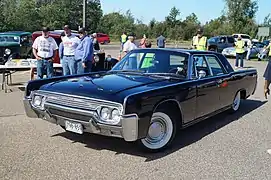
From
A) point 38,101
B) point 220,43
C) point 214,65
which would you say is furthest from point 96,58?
point 220,43

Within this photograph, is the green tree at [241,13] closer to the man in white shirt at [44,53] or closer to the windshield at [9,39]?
the windshield at [9,39]

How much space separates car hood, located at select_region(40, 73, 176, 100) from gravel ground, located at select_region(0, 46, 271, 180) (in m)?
0.85

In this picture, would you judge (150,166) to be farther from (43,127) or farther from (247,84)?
(247,84)

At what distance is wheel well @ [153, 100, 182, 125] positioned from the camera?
5066mm

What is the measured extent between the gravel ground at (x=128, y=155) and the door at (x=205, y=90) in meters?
0.44

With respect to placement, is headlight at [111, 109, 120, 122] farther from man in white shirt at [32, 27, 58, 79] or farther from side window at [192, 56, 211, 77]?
man in white shirt at [32, 27, 58, 79]

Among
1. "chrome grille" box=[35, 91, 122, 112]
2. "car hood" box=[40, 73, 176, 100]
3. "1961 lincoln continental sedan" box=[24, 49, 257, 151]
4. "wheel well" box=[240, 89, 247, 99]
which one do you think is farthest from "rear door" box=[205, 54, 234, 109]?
"chrome grille" box=[35, 91, 122, 112]

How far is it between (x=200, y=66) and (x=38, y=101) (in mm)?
2887

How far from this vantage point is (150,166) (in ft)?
15.2

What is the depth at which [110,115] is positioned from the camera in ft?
15.2

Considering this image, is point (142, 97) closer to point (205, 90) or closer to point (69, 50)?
point (205, 90)

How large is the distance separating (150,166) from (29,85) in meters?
2.36

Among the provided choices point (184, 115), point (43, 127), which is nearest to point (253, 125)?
point (184, 115)

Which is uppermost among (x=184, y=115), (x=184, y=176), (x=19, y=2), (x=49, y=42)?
(x=19, y=2)
